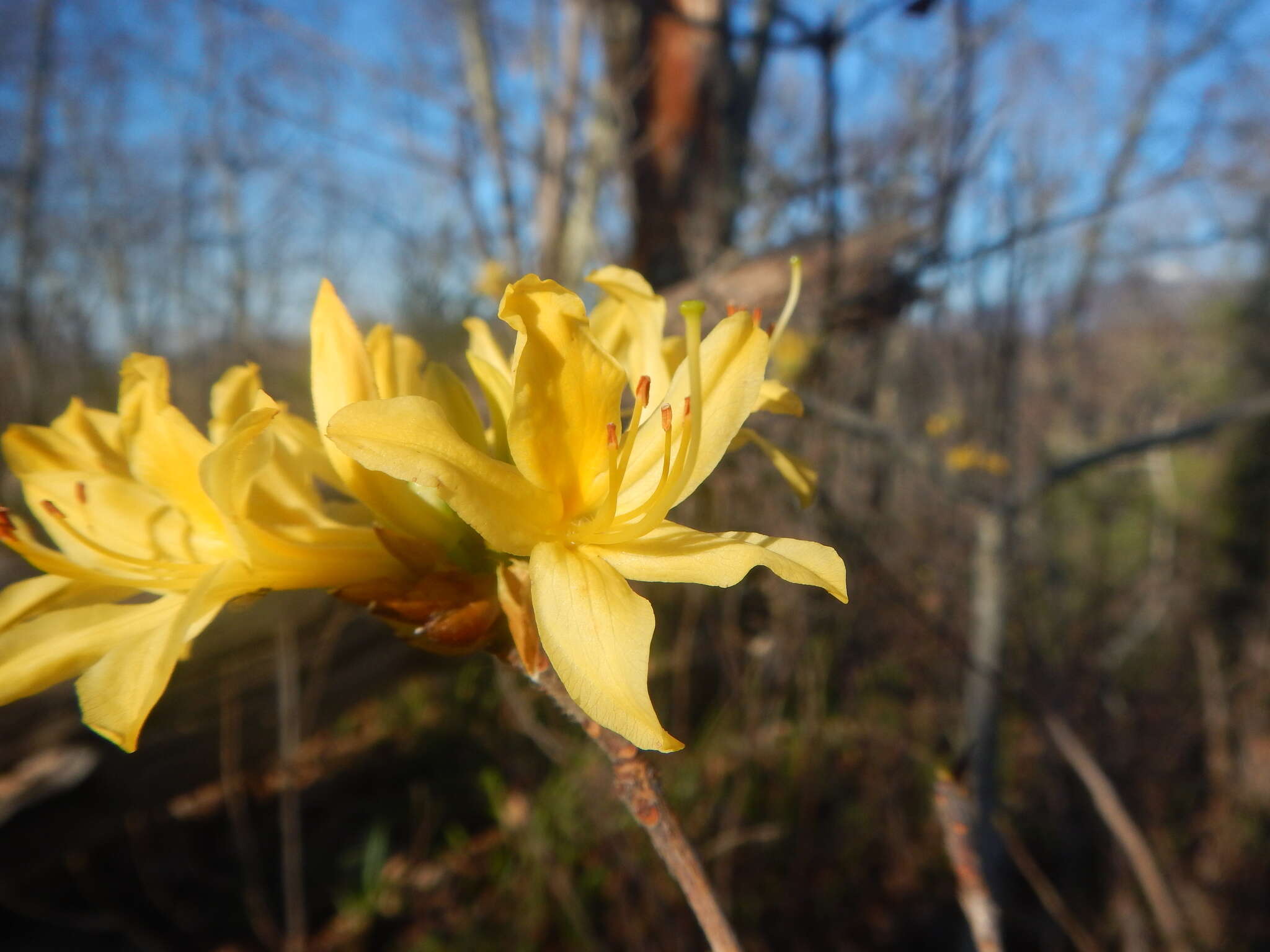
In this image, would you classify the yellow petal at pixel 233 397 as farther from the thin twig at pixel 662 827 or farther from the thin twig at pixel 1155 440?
the thin twig at pixel 1155 440

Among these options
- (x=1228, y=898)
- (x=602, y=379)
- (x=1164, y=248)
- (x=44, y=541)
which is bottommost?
(x=1228, y=898)

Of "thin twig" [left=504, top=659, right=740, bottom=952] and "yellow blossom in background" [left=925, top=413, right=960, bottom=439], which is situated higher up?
"yellow blossom in background" [left=925, top=413, right=960, bottom=439]

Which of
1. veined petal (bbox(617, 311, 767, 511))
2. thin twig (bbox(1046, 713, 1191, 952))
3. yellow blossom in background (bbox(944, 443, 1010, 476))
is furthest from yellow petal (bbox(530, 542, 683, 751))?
yellow blossom in background (bbox(944, 443, 1010, 476))

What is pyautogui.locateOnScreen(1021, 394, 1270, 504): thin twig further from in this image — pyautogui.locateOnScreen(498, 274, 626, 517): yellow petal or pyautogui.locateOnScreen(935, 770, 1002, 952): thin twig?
pyautogui.locateOnScreen(498, 274, 626, 517): yellow petal

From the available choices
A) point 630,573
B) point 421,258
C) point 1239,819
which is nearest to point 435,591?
point 630,573

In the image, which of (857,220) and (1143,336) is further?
(1143,336)

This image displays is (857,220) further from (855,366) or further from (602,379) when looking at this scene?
(602,379)

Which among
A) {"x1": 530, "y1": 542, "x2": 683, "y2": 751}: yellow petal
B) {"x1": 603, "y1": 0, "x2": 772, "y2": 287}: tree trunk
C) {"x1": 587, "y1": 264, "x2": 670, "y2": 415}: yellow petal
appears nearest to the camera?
{"x1": 530, "y1": 542, "x2": 683, "y2": 751}: yellow petal
